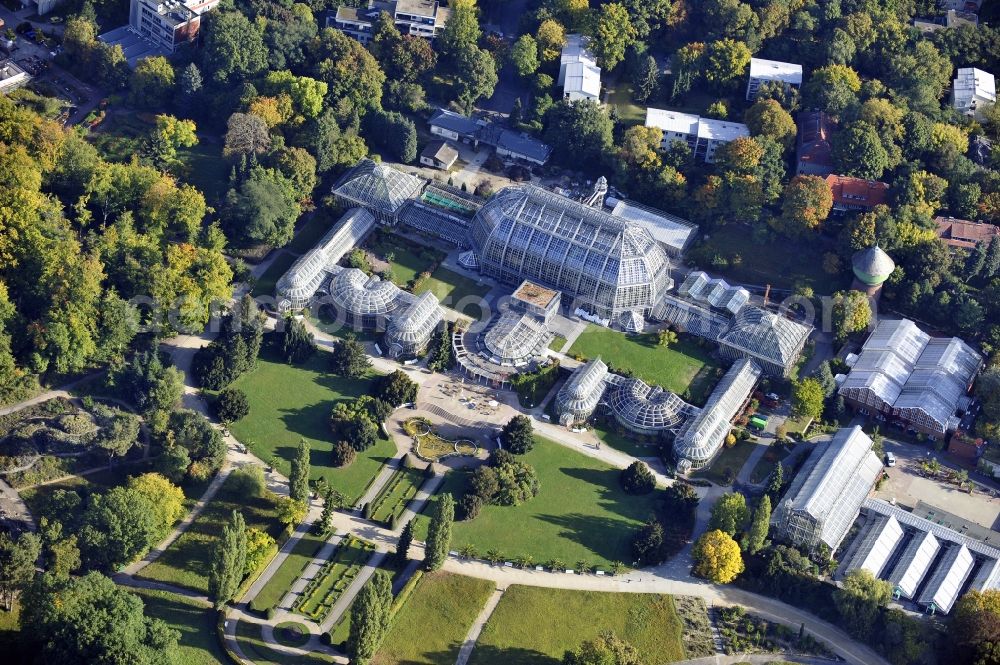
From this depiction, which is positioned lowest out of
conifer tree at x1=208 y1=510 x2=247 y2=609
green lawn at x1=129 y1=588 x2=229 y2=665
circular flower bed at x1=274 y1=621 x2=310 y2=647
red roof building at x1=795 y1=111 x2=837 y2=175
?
A: green lawn at x1=129 y1=588 x2=229 y2=665

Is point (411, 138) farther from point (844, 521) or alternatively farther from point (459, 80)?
point (844, 521)

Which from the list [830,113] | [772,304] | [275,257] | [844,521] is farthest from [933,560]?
[275,257]

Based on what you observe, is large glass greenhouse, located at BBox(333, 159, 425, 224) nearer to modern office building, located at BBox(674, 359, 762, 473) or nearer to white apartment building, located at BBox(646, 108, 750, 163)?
white apartment building, located at BBox(646, 108, 750, 163)

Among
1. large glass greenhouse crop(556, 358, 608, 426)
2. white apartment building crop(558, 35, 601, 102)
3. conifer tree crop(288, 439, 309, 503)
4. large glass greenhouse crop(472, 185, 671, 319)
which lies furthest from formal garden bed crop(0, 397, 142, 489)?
white apartment building crop(558, 35, 601, 102)

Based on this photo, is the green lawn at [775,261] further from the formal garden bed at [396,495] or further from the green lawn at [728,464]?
the formal garden bed at [396,495]

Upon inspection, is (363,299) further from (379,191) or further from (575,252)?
(575,252)

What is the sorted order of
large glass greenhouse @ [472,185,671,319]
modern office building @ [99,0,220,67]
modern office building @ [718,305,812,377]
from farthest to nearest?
Answer: 1. modern office building @ [99,0,220,67]
2. large glass greenhouse @ [472,185,671,319]
3. modern office building @ [718,305,812,377]
